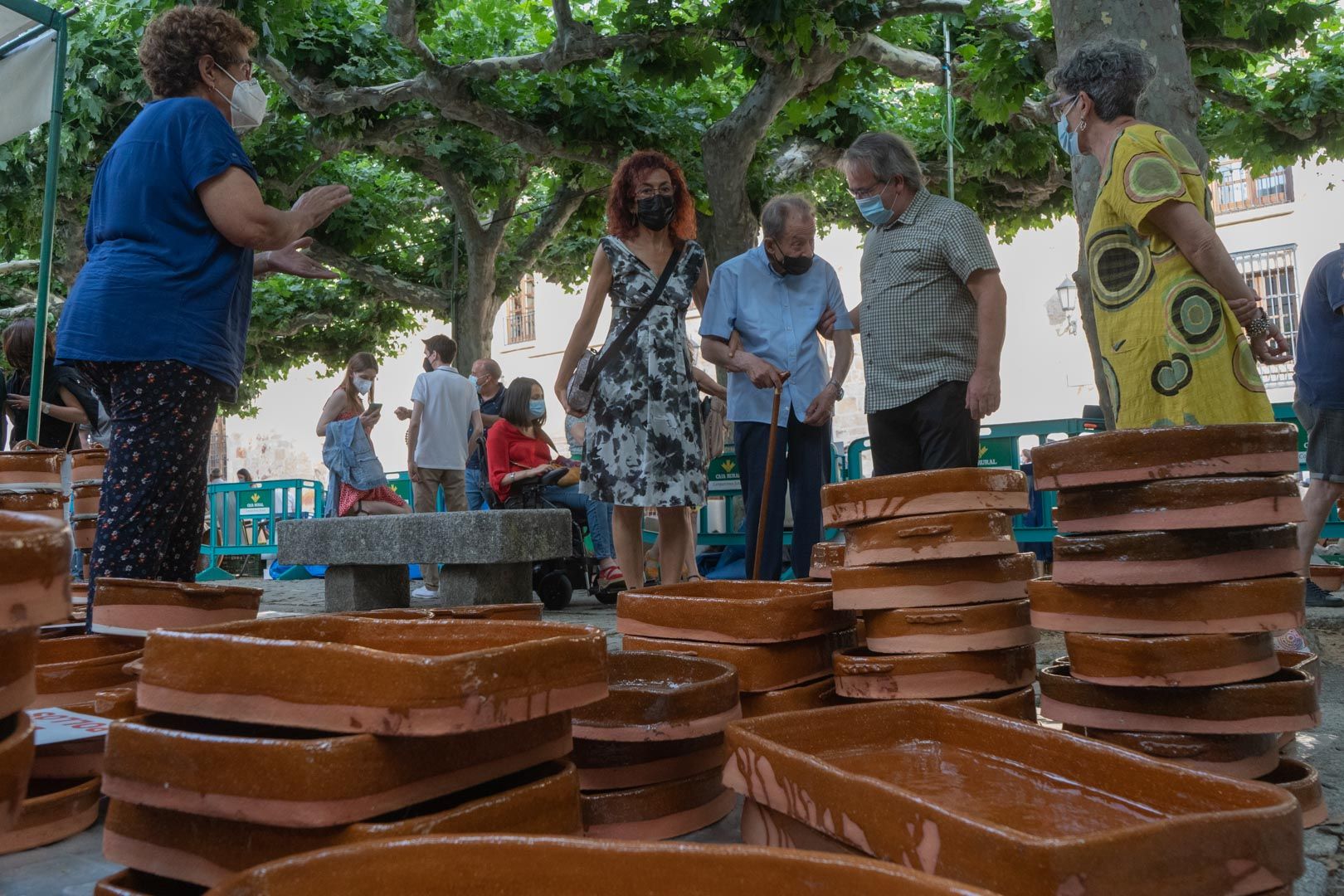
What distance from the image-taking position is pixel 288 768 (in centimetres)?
131

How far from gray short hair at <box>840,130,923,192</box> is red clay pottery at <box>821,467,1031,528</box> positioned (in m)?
1.70

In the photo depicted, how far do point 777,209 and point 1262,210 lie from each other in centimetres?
2028

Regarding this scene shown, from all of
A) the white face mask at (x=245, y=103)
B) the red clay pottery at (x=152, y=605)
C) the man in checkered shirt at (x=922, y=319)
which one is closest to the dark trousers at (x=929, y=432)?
the man in checkered shirt at (x=922, y=319)

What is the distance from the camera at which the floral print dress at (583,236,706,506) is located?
14.8 feet

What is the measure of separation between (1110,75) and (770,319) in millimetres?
1813

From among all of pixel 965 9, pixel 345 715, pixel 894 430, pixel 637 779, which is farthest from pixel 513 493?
pixel 345 715

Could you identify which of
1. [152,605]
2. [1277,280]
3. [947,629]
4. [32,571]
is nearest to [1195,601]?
[947,629]

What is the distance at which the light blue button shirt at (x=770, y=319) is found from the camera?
4586 mm

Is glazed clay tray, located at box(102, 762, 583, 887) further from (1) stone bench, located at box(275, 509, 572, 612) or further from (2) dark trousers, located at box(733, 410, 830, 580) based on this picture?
(1) stone bench, located at box(275, 509, 572, 612)

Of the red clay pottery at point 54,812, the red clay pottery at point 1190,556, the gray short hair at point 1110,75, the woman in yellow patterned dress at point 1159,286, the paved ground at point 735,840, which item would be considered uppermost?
the gray short hair at point 1110,75

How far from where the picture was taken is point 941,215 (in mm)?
3834

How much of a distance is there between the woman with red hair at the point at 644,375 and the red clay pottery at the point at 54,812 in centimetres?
254

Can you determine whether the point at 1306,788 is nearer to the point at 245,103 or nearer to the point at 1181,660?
the point at 1181,660

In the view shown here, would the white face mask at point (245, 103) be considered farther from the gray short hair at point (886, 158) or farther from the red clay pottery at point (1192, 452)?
the red clay pottery at point (1192, 452)
